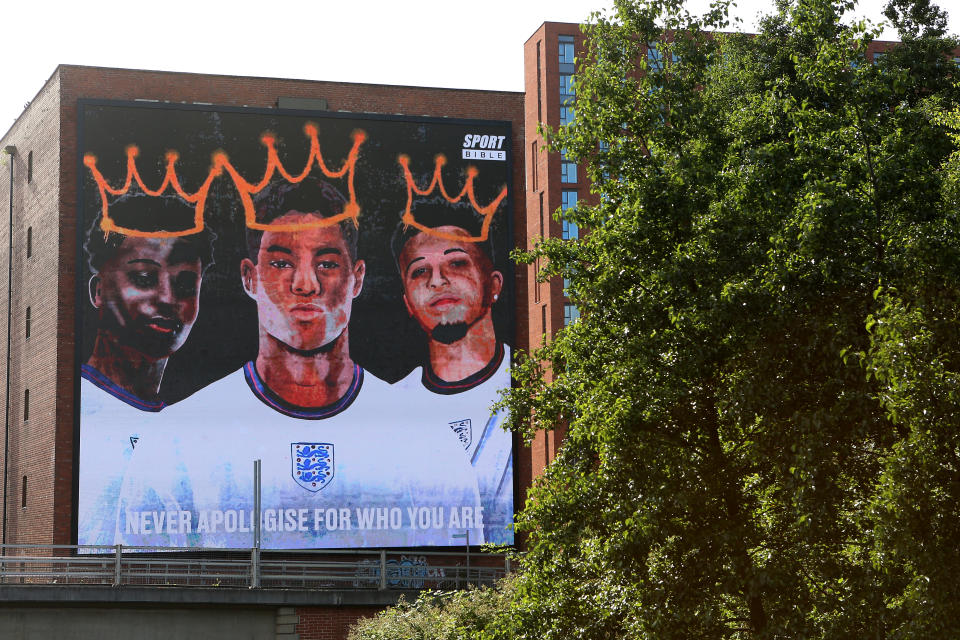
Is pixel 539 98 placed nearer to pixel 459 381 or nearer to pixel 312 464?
pixel 459 381

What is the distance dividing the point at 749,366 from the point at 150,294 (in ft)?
118

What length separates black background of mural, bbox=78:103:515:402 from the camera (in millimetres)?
49938

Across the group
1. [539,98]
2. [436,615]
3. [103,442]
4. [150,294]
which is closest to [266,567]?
[103,442]

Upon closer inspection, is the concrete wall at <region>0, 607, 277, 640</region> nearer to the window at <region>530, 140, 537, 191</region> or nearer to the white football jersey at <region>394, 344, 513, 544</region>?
the white football jersey at <region>394, 344, 513, 544</region>

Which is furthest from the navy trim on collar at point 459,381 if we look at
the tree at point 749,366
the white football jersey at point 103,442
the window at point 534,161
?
the tree at point 749,366

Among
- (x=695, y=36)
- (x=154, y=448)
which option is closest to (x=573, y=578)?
(x=695, y=36)

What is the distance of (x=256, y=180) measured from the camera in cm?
5141

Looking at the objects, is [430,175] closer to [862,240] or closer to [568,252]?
[568,252]

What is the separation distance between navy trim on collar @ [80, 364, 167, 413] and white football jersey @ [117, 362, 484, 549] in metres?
0.91

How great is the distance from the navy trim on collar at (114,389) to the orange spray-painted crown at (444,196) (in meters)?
12.3

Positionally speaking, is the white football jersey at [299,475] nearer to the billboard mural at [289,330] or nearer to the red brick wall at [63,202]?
the billboard mural at [289,330]

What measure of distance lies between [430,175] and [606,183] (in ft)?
109

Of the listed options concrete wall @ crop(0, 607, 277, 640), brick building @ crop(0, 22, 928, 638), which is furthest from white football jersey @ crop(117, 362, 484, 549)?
concrete wall @ crop(0, 607, 277, 640)

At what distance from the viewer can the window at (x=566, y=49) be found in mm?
65062
